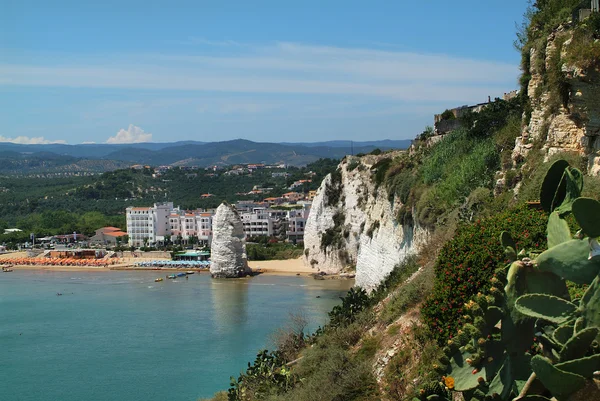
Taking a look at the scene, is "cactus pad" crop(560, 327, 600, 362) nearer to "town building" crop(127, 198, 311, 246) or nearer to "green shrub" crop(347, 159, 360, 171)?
"green shrub" crop(347, 159, 360, 171)

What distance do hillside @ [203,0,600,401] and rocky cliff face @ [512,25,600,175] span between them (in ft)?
0.09

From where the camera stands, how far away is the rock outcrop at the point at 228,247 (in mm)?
42250

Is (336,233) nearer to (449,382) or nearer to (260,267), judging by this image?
(260,267)

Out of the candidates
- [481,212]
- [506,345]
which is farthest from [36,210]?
[506,345]

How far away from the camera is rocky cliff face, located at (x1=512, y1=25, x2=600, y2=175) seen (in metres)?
9.91

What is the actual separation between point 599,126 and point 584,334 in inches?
297

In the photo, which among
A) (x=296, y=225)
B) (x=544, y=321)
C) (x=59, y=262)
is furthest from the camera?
(x=296, y=225)

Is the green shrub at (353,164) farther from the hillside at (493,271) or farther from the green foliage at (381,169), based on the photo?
the hillside at (493,271)

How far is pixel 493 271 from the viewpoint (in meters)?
6.83

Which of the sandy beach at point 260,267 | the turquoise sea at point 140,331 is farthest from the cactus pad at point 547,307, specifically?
the sandy beach at point 260,267

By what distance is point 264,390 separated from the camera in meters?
9.90

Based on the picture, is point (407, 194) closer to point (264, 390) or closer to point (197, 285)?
point (264, 390)

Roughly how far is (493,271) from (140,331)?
20513 mm

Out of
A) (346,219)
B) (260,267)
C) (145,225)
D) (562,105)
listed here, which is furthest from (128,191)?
(562,105)
